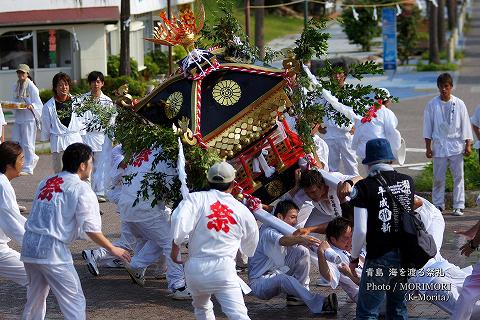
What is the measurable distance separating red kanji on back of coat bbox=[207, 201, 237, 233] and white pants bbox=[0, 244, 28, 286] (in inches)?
83.4

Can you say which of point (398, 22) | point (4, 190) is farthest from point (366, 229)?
point (398, 22)

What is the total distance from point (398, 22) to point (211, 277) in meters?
30.3

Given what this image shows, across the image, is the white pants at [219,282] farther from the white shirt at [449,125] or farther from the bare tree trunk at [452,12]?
the bare tree trunk at [452,12]

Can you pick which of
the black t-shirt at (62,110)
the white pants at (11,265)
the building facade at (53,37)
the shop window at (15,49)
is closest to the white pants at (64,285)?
the white pants at (11,265)

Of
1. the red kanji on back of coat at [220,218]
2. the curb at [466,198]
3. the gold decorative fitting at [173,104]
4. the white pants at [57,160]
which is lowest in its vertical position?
the curb at [466,198]

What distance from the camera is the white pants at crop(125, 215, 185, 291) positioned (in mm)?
10359

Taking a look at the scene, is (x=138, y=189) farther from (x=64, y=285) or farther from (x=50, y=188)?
(x=64, y=285)

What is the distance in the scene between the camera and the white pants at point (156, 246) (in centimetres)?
1036

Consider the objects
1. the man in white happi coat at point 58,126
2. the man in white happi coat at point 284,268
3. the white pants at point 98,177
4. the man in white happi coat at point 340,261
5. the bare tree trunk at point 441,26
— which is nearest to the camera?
the man in white happi coat at point 340,261

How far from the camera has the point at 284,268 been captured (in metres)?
9.91

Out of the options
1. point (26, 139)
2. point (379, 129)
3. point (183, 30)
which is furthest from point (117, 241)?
point (26, 139)

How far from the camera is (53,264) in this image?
8.24 metres

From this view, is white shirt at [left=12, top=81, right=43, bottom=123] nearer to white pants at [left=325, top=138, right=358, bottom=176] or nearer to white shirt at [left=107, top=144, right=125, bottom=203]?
white pants at [left=325, top=138, right=358, bottom=176]

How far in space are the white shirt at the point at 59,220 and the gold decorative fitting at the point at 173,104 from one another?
91.3 inches
